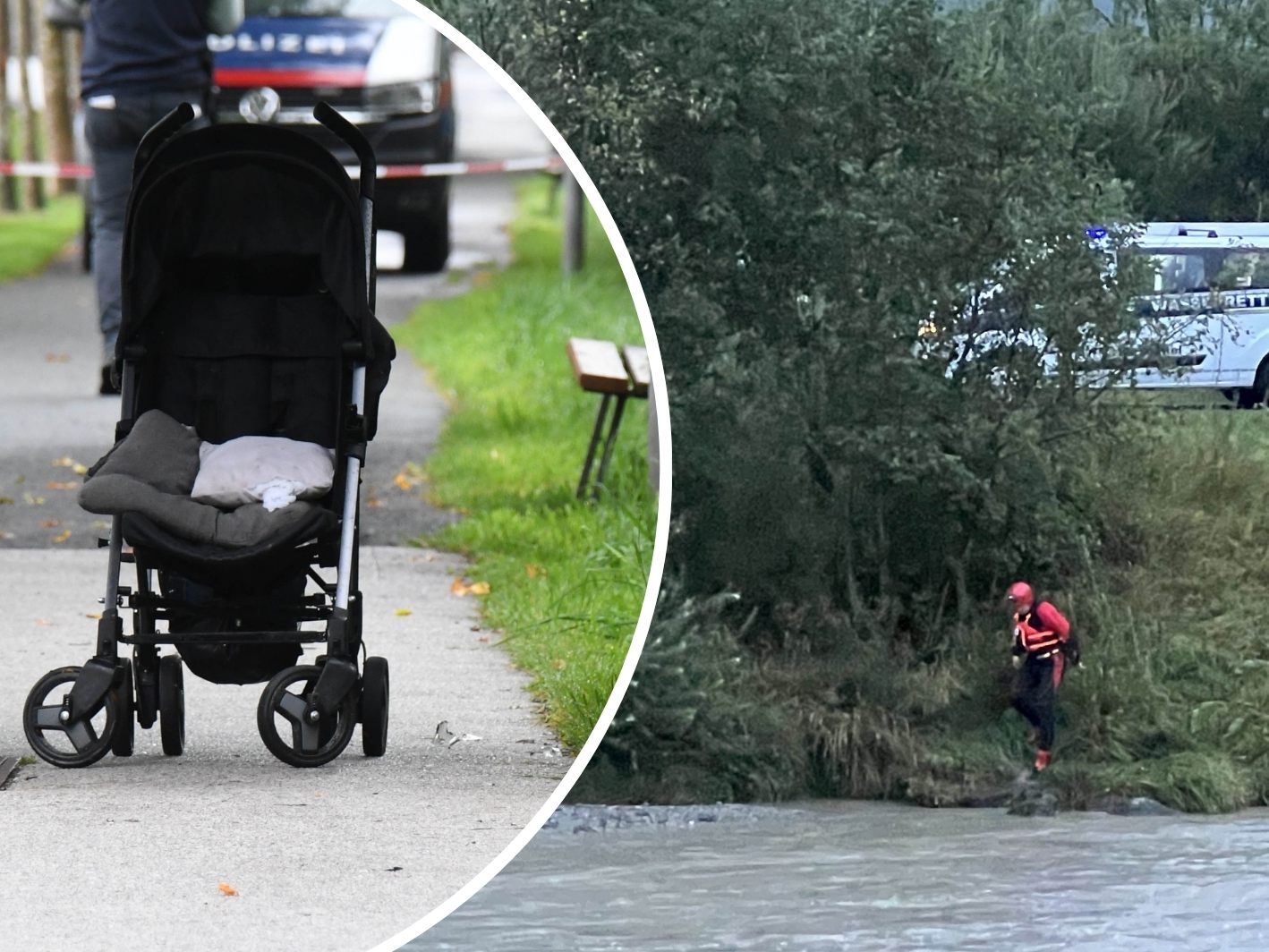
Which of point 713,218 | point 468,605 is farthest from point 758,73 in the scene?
point 468,605

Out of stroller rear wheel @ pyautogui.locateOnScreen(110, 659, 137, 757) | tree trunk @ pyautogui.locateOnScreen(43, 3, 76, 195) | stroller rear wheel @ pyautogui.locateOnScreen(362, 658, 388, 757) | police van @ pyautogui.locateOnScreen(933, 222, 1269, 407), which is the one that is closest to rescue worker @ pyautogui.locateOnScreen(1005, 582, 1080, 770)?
police van @ pyautogui.locateOnScreen(933, 222, 1269, 407)

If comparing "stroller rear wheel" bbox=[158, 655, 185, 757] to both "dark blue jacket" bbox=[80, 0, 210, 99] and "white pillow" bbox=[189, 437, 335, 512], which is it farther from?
"dark blue jacket" bbox=[80, 0, 210, 99]

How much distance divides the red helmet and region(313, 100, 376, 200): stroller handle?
670 centimetres

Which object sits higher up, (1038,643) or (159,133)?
(159,133)

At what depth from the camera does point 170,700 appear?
3895 mm

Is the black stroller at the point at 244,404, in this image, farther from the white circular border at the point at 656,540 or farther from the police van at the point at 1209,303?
the police van at the point at 1209,303

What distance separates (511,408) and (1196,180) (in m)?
3.35

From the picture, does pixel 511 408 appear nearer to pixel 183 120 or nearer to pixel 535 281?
pixel 535 281

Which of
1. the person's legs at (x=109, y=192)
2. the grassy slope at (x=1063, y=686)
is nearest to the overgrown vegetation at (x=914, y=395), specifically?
the grassy slope at (x=1063, y=686)

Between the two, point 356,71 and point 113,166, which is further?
point 356,71

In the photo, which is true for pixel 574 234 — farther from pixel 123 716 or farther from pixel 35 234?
pixel 123 716

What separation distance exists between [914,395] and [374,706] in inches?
251

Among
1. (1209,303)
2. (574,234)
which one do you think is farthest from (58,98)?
(1209,303)

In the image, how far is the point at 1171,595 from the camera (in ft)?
34.0
